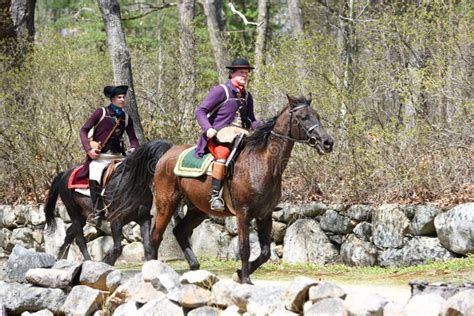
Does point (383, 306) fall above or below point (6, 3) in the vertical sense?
below

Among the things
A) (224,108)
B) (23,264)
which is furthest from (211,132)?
(23,264)

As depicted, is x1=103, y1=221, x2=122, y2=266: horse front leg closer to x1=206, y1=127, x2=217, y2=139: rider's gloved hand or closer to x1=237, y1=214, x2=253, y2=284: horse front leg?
x1=206, y1=127, x2=217, y2=139: rider's gloved hand

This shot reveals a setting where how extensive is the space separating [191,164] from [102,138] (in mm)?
2382

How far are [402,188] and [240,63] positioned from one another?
378 cm

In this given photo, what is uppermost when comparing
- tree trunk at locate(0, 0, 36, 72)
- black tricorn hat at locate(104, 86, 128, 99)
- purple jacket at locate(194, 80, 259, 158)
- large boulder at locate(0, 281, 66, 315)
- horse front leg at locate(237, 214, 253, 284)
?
tree trunk at locate(0, 0, 36, 72)

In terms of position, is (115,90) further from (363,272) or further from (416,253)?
(416,253)

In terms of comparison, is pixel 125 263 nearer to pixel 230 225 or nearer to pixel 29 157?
pixel 230 225

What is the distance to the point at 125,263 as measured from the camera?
1516cm

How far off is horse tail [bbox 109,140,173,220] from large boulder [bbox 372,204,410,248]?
3203 millimetres

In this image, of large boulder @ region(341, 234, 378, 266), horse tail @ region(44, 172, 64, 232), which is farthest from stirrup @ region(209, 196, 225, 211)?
horse tail @ region(44, 172, 64, 232)

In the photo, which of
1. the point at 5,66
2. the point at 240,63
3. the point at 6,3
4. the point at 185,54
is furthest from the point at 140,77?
the point at 240,63

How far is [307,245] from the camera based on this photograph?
1353 cm

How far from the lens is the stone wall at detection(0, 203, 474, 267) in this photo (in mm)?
11820

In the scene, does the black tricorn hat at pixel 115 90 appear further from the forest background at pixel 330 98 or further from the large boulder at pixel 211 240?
the large boulder at pixel 211 240
